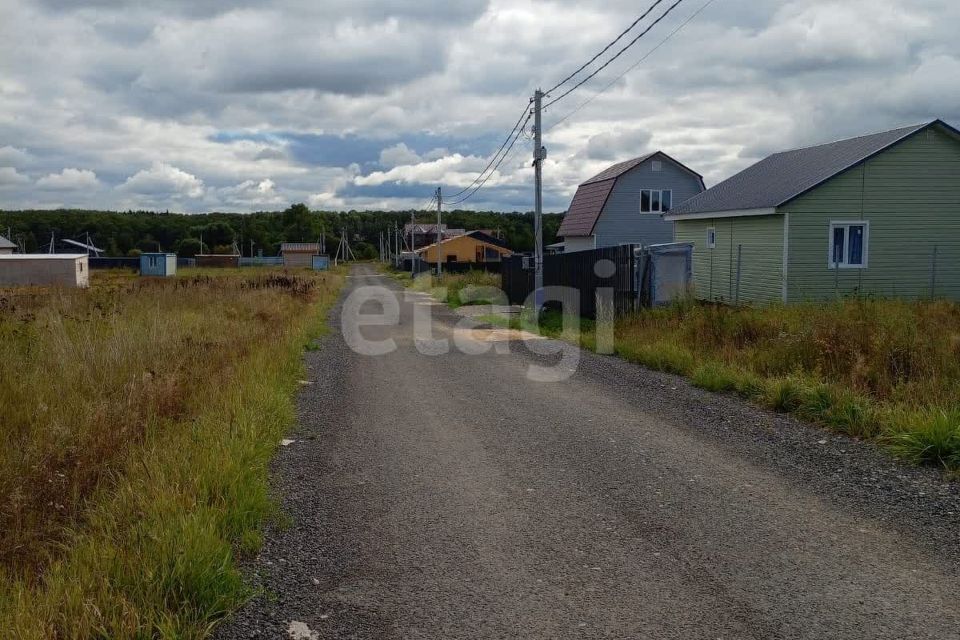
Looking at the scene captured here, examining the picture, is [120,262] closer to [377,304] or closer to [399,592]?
[377,304]

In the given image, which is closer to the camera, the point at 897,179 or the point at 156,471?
the point at 156,471

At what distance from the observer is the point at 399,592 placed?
427 cm

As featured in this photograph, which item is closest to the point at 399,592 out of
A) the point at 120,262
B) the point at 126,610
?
Answer: the point at 126,610

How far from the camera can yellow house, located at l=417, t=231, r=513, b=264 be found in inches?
3214

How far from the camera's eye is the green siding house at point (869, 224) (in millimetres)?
21109

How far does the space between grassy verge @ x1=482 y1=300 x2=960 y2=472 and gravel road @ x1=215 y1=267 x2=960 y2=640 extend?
1.22 feet

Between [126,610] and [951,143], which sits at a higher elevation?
[951,143]

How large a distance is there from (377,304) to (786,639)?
27.4 m

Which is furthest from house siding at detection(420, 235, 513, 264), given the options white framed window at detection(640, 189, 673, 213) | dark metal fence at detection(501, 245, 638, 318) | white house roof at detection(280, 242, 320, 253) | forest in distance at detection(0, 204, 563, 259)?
dark metal fence at detection(501, 245, 638, 318)

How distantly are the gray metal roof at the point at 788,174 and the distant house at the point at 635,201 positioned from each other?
38.4ft

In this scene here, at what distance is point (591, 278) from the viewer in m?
20.5

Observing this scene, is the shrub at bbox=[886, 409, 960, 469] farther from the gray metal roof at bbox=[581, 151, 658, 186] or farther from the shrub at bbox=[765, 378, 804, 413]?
the gray metal roof at bbox=[581, 151, 658, 186]

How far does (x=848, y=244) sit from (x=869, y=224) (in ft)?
2.51

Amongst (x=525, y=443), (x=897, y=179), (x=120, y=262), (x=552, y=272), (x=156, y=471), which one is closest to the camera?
(x=156, y=471)
